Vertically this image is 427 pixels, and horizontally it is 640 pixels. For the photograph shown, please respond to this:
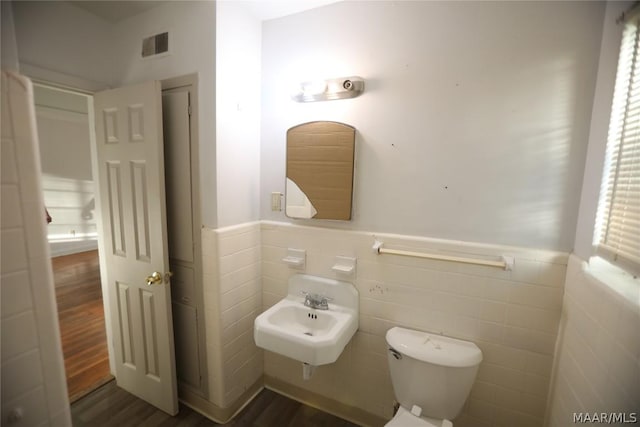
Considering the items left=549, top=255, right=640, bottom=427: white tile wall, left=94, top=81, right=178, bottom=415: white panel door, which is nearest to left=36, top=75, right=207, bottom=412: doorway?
left=94, top=81, right=178, bottom=415: white panel door

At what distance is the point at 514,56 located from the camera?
1.20m

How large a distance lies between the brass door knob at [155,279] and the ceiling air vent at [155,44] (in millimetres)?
1261

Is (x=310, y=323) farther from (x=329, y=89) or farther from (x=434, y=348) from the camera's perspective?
(x=329, y=89)

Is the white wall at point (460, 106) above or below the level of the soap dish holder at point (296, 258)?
above

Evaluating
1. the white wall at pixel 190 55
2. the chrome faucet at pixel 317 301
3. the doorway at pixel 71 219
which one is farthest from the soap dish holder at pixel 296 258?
the doorway at pixel 71 219

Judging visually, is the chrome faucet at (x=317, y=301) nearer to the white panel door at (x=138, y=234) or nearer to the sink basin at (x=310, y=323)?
the sink basin at (x=310, y=323)

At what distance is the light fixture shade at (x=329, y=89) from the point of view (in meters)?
1.44

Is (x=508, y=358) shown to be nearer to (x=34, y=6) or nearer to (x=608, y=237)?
(x=608, y=237)

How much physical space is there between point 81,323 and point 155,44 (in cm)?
265

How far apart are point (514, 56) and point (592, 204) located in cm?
70

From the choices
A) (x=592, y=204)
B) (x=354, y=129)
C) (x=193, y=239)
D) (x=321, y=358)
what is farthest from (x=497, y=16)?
(x=193, y=239)

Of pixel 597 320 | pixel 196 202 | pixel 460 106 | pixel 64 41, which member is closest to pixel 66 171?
pixel 64 41

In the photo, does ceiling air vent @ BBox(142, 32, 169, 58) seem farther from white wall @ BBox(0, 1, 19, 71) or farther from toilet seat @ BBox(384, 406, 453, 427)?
toilet seat @ BBox(384, 406, 453, 427)

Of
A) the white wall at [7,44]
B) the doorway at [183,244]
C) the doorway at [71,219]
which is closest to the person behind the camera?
the white wall at [7,44]
